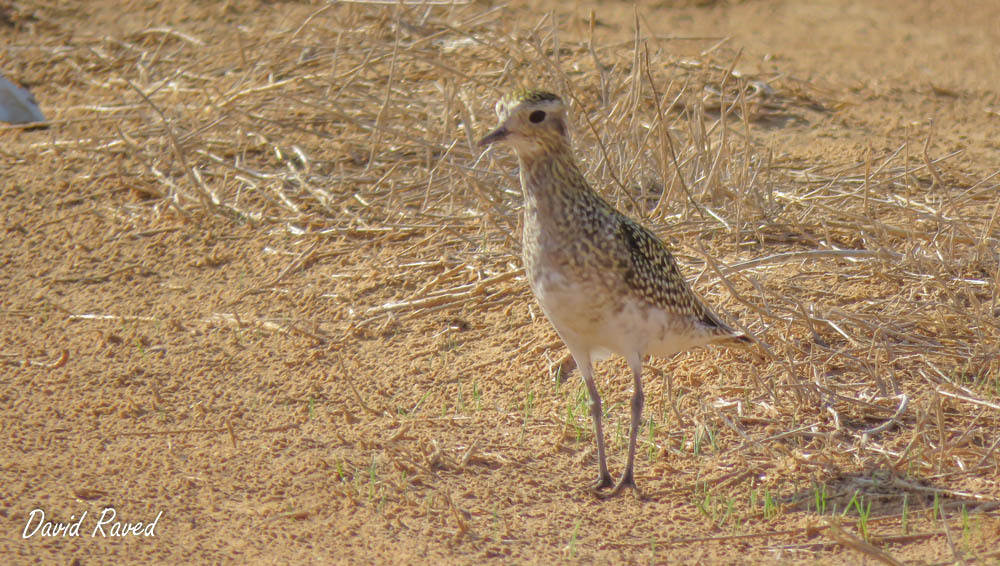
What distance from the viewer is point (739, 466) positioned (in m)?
4.91

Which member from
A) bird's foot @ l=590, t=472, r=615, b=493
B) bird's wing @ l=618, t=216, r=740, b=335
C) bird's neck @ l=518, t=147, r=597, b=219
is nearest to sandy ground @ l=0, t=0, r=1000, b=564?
bird's foot @ l=590, t=472, r=615, b=493

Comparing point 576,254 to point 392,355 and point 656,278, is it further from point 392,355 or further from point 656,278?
point 392,355

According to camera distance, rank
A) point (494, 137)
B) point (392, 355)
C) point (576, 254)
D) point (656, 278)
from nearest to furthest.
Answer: point (494, 137) → point (576, 254) → point (656, 278) → point (392, 355)

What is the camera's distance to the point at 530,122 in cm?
441

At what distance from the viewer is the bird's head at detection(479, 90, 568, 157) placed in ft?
14.3

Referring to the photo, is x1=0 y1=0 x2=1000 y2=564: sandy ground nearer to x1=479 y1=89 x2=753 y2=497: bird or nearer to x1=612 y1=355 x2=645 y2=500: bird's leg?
x1=612 y1=355 x2=645 y2=500: bird's leg

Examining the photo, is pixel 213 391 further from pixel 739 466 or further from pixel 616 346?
pixel 739 466

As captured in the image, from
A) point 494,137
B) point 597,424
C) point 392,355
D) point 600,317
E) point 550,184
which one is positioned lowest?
point 392,355

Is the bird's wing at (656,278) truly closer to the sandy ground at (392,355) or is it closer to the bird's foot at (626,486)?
the sandy ground at (392,355)

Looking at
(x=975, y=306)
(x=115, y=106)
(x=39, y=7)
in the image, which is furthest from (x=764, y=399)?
(x=39, y=7)

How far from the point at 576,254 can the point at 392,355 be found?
1.90 meters

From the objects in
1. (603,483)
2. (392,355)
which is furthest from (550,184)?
(392,355)

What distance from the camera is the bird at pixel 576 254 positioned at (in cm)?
445

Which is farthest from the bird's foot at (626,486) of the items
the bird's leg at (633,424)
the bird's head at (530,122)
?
the bird's head at (530,122)
